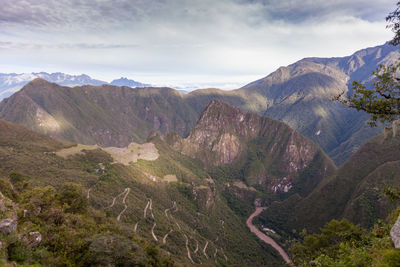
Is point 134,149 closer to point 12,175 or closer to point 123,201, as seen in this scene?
point 123,201

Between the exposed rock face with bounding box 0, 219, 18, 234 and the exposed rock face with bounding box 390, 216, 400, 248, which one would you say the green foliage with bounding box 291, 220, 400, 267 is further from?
the exposed rock face with bounding box 0, 219, 18, 234

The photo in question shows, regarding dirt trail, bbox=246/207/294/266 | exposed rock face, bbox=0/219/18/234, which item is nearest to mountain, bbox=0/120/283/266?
exposed rock face, bbox=0/219/18/234

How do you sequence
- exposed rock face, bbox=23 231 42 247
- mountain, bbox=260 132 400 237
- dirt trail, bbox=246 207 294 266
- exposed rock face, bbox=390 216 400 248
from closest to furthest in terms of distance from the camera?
exposed rock face, bbox=390 216 400 248, exposed rock face, bbox=23 231 42 247, mountain, bbox=260 132 400 237, dirt trail, bbox=246 207 294 266

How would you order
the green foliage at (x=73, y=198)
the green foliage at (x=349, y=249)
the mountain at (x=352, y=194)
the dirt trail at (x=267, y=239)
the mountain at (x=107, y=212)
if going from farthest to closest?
the dirt trail at (x=267, y=239), the mountain at (x=352, y=194), the green foliage at (x=73, y=198), the mountain at (x=107, y=212), the green foliage at (x=349, y=249)

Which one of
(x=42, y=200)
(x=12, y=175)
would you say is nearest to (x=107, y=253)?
(x=42, y=200)

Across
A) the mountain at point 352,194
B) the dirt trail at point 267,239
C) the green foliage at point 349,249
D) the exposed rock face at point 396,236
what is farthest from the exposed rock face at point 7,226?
the dirt trail at point 267,239

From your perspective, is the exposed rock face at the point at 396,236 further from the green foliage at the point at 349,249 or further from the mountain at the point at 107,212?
the mountain at the point at 107,212
